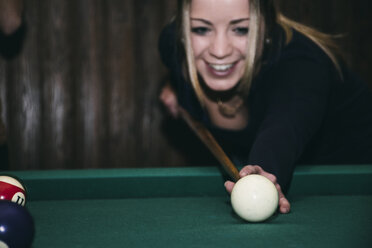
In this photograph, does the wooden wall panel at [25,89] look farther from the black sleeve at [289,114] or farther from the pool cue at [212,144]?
the black sleeve at [289,114]

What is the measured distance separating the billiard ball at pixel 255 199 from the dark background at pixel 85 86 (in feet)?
8.26

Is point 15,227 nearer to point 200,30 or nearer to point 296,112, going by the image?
point 296,112

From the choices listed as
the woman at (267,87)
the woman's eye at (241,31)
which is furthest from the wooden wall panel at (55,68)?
the woman's eye at (241,31)

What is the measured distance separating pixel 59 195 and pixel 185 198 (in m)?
0.46

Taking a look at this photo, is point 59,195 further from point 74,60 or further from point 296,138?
point 74,60

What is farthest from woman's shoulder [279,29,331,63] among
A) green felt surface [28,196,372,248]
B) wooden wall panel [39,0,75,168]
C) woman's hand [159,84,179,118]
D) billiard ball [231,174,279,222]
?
wooden wall panel [39,0,75,168]

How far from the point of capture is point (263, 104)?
6.64ft

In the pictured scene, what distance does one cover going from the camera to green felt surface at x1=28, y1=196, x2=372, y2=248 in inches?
37.7

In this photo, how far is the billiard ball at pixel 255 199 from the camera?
114 centimetres

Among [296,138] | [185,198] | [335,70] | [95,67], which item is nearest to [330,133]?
[335,70]

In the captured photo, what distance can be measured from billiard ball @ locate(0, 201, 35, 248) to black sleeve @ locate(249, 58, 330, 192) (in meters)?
0.80

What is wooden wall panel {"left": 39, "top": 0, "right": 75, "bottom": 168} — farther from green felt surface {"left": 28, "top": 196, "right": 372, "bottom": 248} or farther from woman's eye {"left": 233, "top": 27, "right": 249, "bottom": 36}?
green felt surface {"left": 28, "top": 196, "right": 372, "bottom": 248}

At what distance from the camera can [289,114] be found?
161 centimetres

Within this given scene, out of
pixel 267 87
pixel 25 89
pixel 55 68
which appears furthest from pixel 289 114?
pixel 25 89
